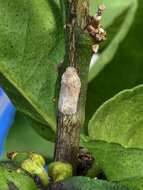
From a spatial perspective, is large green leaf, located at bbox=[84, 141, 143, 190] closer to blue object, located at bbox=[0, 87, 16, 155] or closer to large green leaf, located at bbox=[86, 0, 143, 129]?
large green leaf, located at bbox=[86, 0, 143, 129]

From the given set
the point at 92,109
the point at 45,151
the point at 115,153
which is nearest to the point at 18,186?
the point at 115,153

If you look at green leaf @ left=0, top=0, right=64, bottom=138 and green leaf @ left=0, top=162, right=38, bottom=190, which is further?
green leaf @ left=0, top=0, right=64, bottom=138

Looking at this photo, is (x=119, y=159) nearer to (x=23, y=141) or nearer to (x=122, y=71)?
(x=122, y=71)

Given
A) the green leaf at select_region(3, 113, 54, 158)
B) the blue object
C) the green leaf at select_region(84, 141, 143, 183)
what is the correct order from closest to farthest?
the green leaf at select_region(84, 141, 143, 183) → the green leaf at select_region(3, 113, 54, 158) → the blue object

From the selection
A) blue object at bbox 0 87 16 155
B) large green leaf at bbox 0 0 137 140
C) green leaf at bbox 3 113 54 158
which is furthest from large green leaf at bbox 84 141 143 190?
blue object at bbox 0 87 16 155

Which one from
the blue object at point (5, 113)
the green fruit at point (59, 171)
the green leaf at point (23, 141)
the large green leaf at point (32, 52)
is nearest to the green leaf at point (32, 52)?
the large green leaf at point (32, 52)

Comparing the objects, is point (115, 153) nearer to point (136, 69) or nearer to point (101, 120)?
point (101, 120)

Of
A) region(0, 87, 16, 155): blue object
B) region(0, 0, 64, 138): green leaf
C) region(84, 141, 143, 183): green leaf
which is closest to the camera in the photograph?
region(84, 141, 143, 183): green leaf
